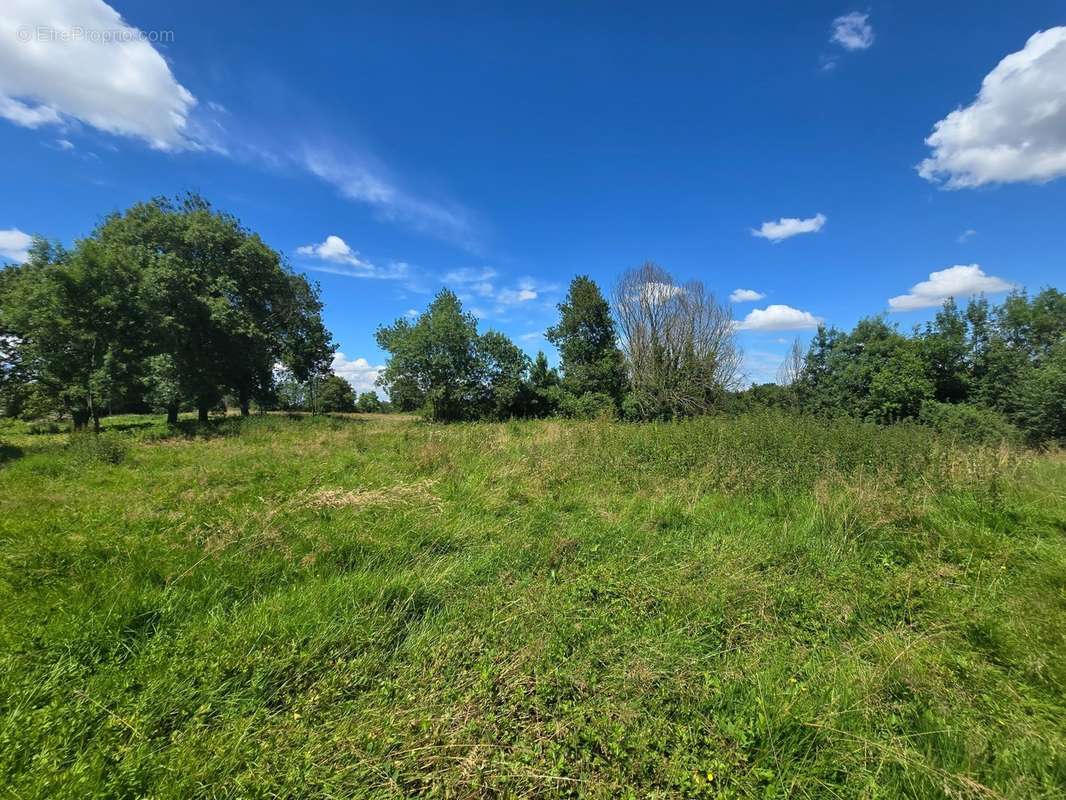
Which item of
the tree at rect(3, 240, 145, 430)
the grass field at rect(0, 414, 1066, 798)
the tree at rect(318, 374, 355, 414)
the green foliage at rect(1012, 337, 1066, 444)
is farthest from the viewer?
the tree at rect(318, 374, 355, 414)

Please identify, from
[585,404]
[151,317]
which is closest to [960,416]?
[585,404]

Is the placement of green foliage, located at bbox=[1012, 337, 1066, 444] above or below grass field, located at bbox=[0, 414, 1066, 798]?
above

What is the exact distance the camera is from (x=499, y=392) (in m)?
26.2

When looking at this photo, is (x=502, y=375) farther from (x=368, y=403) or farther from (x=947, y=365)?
(x=368, y=403)

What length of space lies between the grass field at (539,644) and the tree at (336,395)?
46.8m

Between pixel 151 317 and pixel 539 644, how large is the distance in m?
22.4

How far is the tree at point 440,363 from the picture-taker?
2469 centimetres

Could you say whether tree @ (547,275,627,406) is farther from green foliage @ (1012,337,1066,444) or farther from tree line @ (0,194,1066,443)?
green foliage @ (1012,337,1066,444)

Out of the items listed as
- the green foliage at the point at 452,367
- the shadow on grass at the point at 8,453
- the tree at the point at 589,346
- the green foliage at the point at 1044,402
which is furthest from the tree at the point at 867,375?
the shadow on grass at the point at 8,453

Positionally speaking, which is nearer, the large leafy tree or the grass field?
the grass field

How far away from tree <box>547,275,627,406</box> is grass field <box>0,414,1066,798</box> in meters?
20.0

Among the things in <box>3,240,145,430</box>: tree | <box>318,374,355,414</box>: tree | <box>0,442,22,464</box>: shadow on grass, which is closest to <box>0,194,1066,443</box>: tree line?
<box>3,240,145,430</box>: tree

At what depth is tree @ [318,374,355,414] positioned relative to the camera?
Answer: 48.7 m

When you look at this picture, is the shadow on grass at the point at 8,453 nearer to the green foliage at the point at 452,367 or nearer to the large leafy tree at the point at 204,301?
the large leafy tree at the point at 204,301
